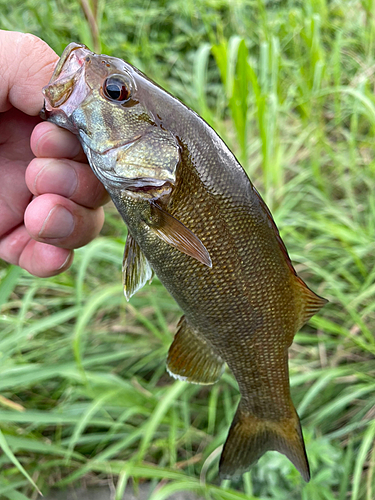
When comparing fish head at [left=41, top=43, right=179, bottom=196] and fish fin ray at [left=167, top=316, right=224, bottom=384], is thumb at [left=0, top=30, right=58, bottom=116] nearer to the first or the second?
fish head at [left=41, top=43, right=179, bottom=196]

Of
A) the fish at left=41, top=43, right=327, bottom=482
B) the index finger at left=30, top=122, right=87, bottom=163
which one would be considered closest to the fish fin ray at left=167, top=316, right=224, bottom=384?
the fish at left=41, top=43, right=327, bottom=482

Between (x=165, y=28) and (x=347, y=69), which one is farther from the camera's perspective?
(x=165, y=28)

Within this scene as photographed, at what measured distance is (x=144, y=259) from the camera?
38.6 inches

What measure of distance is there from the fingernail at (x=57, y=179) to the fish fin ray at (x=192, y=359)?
1.49 feet

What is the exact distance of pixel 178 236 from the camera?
833 millimetres

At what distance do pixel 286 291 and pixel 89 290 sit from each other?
1304 millimetres

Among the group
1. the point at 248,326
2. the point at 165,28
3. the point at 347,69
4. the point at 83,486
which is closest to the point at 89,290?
the point at 83,486

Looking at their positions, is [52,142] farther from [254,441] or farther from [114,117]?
[254,441]

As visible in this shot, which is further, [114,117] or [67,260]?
[67,260]

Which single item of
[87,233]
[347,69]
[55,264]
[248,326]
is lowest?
[55,264]

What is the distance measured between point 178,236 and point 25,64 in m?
0.56

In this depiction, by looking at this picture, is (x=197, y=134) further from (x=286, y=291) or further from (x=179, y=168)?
(x=286, y=291)

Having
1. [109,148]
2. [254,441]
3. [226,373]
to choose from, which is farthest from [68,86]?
[226,373]

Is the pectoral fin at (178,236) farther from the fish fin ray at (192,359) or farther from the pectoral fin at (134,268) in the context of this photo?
the fish fin ray at (192,359)
